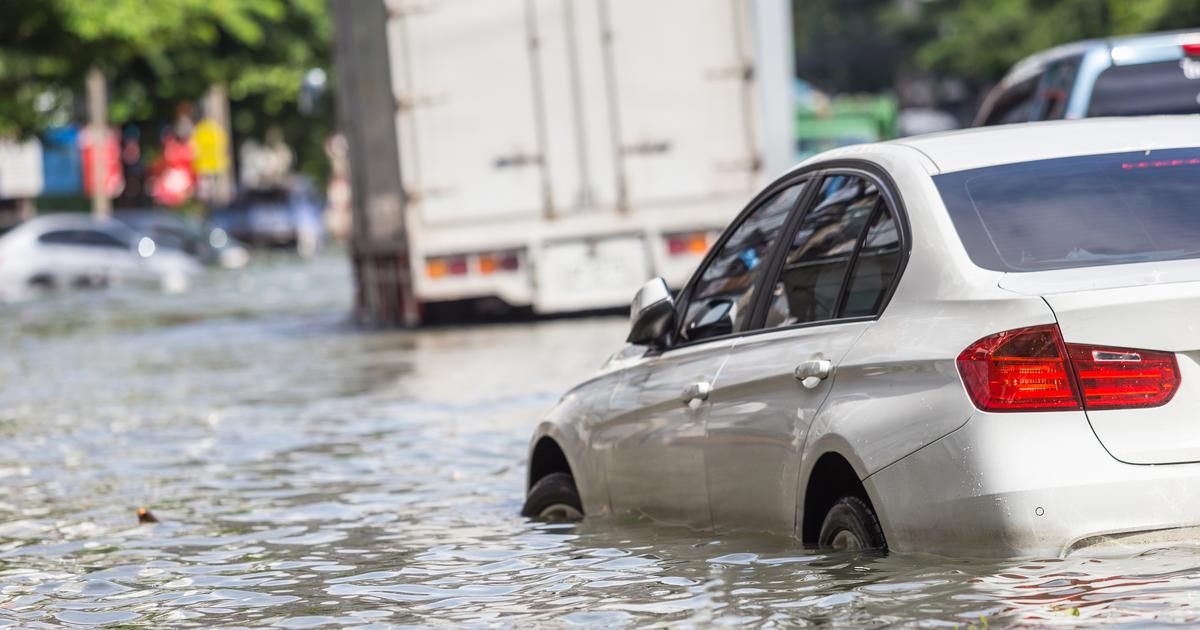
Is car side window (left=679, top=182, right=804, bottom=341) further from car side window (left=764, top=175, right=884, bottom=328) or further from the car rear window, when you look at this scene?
the car rear window

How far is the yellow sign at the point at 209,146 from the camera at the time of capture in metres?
59.0

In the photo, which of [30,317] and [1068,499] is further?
[30,317]

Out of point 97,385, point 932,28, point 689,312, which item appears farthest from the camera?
point 932,28

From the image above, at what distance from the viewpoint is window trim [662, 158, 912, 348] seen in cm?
589

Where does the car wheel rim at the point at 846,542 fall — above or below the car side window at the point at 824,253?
below

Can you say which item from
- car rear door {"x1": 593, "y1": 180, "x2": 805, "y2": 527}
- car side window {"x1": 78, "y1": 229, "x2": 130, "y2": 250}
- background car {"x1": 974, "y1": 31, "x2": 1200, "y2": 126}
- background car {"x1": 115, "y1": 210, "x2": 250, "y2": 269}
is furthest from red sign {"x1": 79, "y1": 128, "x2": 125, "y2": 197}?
car rear door {"x1": 593, "y1": 180, "x2": 805, "y2": 527}

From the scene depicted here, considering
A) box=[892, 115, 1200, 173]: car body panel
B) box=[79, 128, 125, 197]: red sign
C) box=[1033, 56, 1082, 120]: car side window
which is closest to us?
box=[892, 115, 1200, 173]: car body panel

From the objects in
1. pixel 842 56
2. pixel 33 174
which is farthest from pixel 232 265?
pixel 842 56

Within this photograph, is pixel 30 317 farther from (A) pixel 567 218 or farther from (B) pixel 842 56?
(B) pixel 842 56

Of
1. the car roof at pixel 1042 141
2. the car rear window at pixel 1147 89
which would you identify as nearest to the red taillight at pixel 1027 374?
the car roof at pixel 1042 141

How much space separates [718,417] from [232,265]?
137 feet

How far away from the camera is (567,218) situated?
19.4 meters

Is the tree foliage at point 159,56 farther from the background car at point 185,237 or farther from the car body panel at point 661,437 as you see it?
the car body panel at point 661,437

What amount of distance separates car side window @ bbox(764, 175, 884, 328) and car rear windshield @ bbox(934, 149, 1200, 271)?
34 centimetres
